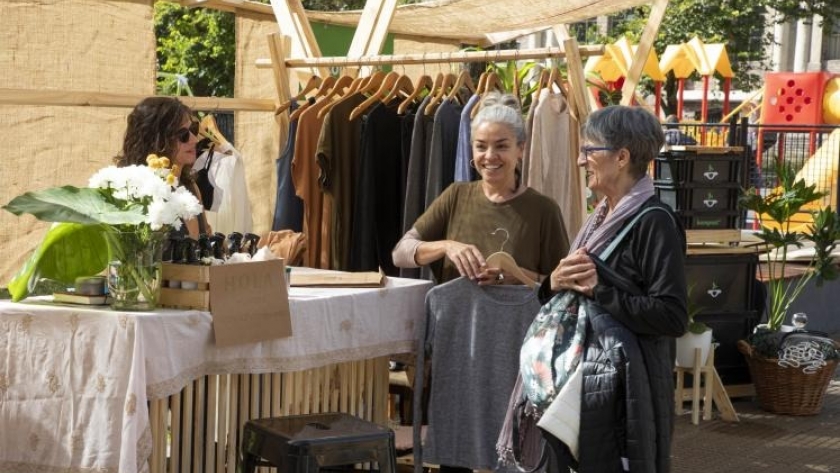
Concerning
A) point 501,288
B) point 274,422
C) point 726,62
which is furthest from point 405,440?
point 726,62

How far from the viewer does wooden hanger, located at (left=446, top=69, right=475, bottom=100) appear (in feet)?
20.6

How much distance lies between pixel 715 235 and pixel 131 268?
506 centimetres

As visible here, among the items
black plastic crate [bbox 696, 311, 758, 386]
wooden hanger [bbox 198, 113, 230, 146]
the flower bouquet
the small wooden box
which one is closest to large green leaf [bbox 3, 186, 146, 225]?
the flower bouquet

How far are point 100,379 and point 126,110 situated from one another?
11.7 feet

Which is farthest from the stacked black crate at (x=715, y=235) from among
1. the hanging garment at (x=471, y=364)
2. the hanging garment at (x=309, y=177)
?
the hanging garment at (x=471, y=364)

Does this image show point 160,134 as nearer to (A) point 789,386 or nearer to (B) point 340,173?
(B) point 340,173

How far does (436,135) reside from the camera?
242 inches

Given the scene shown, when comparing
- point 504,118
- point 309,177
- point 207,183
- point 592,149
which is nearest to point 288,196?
point 309,177

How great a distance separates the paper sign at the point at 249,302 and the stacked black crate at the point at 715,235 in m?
4.22

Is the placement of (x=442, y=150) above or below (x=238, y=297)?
above

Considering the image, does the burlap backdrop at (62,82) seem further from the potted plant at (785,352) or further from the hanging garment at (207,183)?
the potted plant at (785,352)

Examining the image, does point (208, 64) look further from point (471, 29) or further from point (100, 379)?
point (100, 379)

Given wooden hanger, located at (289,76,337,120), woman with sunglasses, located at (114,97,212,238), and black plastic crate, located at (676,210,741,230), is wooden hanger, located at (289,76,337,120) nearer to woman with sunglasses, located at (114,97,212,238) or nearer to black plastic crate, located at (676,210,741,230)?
woman with sunglasses, located at (114,97,212,238)

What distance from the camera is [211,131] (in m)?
8.20
